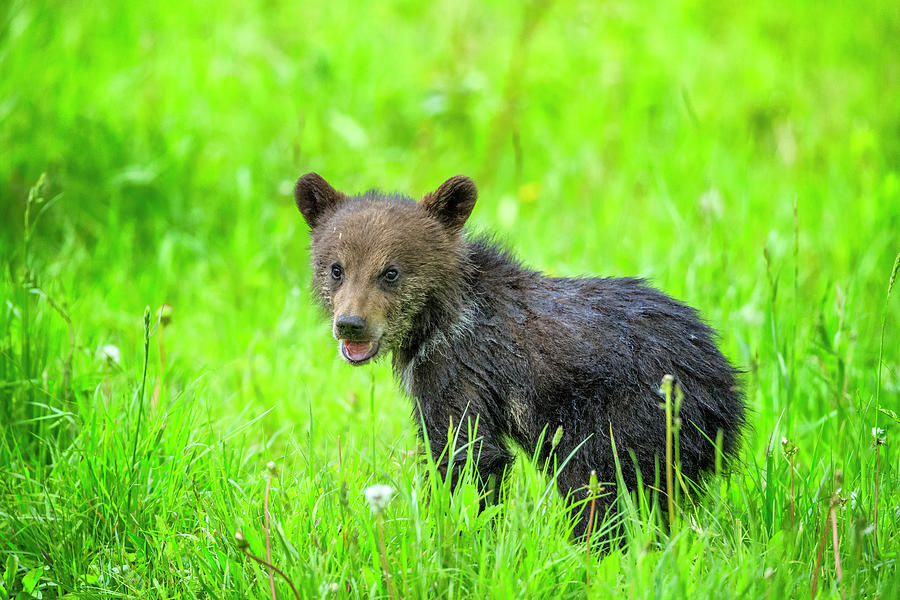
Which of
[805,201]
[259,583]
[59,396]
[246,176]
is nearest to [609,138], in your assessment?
[805,201]

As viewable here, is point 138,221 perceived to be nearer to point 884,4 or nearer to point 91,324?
point 91,324

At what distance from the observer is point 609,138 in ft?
25.7

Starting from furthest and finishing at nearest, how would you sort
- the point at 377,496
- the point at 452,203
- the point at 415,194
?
the point at 415,194, the point at 452,203, the point at 377,496

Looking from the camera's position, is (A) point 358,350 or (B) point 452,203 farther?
(B) point 452,203

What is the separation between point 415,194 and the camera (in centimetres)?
721

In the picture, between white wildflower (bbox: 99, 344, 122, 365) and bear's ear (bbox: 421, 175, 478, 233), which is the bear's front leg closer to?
bear's ear (bbox: 421, 175, 478, 233)

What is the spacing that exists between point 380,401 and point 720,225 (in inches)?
103

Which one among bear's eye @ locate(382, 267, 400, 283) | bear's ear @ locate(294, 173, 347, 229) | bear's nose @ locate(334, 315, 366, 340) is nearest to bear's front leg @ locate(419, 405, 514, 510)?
bear's nose @ locate(334, 315, 366, 340)

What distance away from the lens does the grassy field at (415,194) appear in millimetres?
3252

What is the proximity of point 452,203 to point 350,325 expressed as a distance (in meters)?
0.85

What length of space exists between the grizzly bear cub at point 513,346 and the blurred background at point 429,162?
20.2 inches

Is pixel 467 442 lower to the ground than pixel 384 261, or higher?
lower

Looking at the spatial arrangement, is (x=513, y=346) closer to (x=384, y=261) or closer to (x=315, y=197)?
(x=384, y=261)

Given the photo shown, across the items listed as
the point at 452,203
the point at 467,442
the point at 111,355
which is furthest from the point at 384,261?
the point at 111,355
